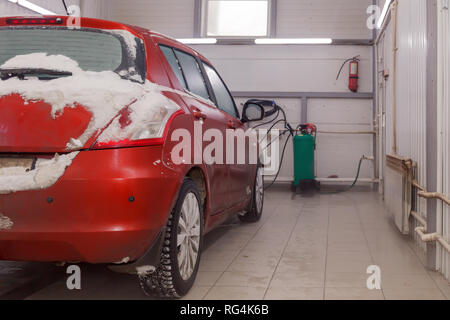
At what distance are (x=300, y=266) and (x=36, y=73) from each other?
6.45 ft

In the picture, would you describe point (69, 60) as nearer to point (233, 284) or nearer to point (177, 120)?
point (177, 120)

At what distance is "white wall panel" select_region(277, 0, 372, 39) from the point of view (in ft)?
27.5

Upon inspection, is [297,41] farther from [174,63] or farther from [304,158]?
[174,63]

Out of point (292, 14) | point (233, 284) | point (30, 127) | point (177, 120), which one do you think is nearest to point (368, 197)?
point (292, 14)

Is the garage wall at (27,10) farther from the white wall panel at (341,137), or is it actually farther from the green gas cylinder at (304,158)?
the white wall panel at (341,137)

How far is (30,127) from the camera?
1.92 m

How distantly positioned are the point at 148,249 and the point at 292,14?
7267 millimetres

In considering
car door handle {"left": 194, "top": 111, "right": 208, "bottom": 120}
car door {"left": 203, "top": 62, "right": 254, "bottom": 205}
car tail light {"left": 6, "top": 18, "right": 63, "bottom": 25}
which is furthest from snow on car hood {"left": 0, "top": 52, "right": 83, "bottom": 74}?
car door {"left": 203, "top": 62, "right": 254, "bottom": 205}

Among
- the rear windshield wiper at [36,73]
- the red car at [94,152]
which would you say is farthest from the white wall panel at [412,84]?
the rear windshield wiper at [36,73]

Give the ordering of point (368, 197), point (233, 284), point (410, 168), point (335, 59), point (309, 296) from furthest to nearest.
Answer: point (335, 59), point (368, 197), point (410, 168), point (233, 284), point (309, 296)

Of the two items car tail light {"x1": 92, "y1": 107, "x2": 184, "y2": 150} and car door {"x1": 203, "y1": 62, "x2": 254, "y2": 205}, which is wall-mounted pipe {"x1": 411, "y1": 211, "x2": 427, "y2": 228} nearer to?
car door {"x1": 203, "y1": 62, "x2": 254, "y2": 205}

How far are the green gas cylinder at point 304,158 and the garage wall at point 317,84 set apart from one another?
65cm

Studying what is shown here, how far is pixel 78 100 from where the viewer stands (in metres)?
1.97

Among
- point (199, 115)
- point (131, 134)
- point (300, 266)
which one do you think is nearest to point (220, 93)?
point (199, 115)
